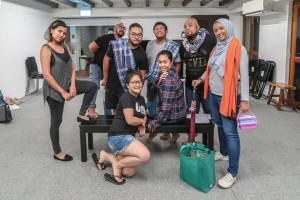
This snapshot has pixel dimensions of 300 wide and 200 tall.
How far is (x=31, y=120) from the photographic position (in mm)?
4590

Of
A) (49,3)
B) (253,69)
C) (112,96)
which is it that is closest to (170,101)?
(112,96)

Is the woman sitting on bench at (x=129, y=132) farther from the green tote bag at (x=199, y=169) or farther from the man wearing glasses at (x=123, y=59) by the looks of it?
the man wearing glasses at (x=123, y=59)

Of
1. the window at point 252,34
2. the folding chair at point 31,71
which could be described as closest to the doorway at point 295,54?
the window at point 252,34

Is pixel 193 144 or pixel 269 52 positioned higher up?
pixel 269 52

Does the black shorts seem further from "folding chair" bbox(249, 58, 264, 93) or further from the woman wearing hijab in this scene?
"folding chair" bbox(249, 58, 264, 93)

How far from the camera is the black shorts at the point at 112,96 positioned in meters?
3.16

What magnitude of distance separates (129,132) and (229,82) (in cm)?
91

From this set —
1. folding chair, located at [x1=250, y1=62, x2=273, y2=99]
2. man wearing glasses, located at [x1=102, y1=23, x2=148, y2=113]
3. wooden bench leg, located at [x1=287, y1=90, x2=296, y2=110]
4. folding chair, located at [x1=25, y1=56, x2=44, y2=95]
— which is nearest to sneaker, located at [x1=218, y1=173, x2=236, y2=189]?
man wearing glasses, located at [x1=102, y1=23, x2=148, y2=113]

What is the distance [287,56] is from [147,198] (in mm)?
4214

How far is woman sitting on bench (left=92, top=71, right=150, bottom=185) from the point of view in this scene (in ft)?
8.16

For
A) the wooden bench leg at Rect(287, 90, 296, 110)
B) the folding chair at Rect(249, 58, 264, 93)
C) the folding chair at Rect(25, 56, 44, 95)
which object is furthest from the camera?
the folding chair at Rect(25, 56, 44, 95)

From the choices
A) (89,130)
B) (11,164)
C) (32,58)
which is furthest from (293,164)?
(32,58)

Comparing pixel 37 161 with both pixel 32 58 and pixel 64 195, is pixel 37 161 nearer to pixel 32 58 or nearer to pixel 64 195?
pixel 64 195

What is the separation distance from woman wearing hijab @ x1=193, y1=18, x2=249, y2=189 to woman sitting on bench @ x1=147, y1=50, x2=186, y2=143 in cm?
34
